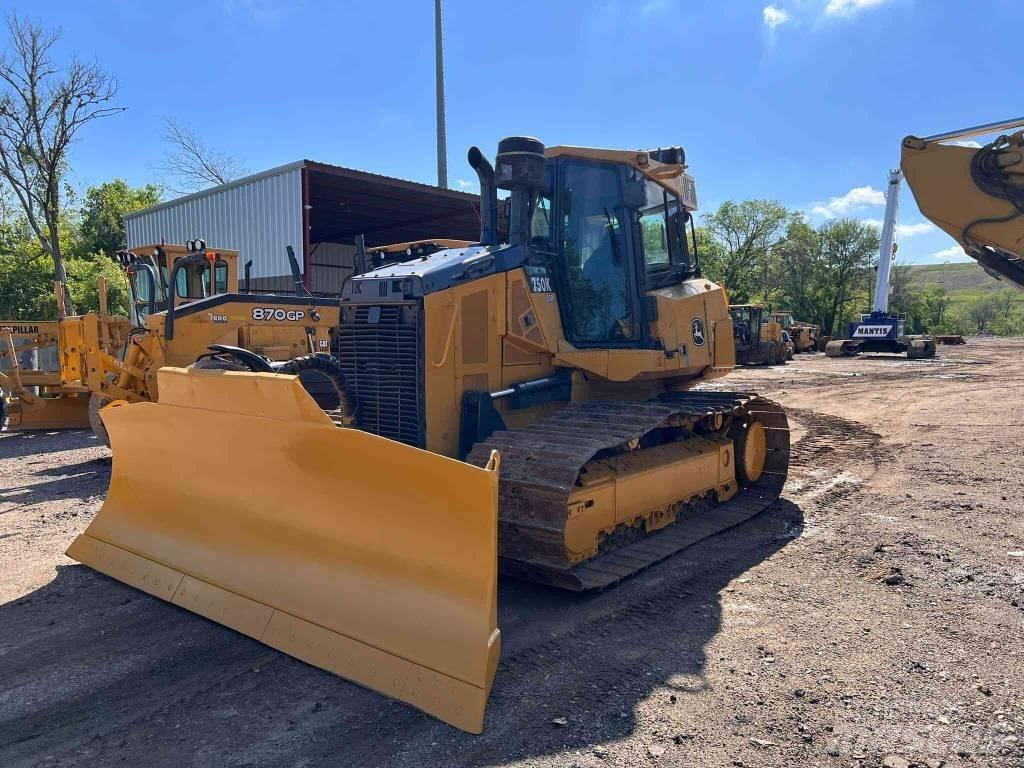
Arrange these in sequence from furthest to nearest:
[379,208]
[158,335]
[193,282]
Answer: [379,208], [193,282], [158,335]

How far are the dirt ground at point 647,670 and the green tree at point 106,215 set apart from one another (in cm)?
3423

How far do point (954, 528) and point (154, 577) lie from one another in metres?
6.19

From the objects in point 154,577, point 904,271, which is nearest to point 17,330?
point 154,577

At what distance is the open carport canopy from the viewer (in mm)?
17094

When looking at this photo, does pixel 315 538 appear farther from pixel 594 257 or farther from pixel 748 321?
pixel 748 321

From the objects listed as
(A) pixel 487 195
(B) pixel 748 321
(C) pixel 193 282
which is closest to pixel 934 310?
(B) pixel 748 321

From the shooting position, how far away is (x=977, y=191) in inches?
227

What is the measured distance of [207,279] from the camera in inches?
484

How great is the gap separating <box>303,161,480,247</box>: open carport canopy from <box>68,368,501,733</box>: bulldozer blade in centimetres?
1089

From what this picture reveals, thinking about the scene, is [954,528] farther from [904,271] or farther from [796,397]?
[904,271]

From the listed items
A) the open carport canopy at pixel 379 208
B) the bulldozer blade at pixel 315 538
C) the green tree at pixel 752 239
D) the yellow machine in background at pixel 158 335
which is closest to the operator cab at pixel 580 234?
the bulldozer blade at pixel 315 538

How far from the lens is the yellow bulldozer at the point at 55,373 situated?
11219 millimetres

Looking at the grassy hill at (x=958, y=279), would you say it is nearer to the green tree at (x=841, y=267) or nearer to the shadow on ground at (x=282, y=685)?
the green tree at (x=841, y=267)

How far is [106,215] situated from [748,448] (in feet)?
124
